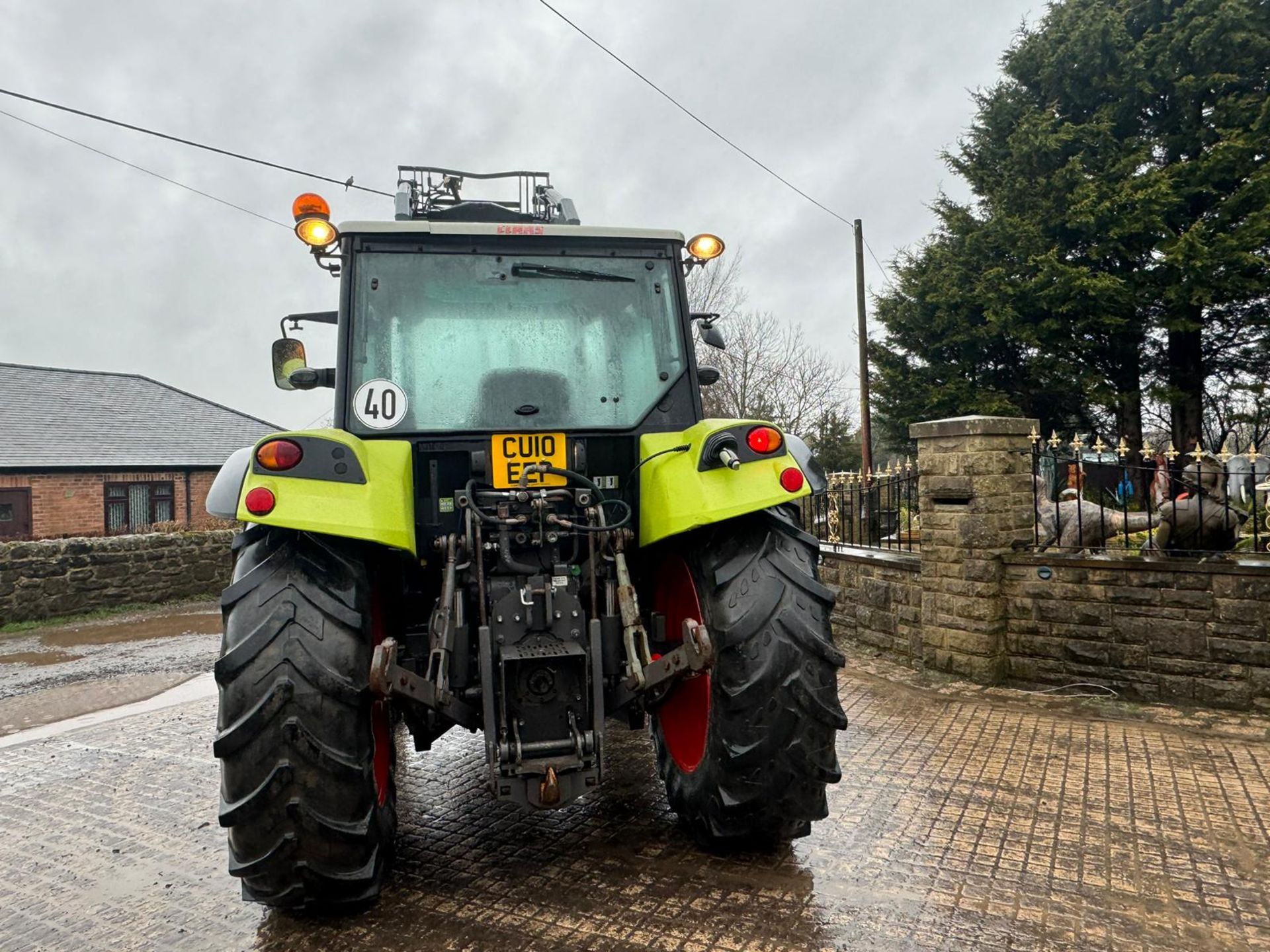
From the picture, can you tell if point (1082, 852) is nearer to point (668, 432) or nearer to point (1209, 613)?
point (668, 432)

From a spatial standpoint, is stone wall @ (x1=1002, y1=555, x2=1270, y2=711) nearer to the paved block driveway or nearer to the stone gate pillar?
the stone gate pillar

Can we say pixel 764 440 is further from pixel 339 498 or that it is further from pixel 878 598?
pixel 878 598

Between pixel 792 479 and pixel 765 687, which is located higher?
pixel 792 479

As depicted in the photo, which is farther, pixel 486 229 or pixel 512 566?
pixel 486 229

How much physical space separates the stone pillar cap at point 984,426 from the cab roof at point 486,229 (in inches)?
136

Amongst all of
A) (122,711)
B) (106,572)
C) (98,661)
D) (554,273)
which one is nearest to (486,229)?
(554,273)

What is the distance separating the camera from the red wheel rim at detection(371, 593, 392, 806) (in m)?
3.22

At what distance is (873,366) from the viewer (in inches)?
752

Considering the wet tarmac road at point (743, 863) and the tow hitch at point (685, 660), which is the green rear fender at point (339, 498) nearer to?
the tow hitch at point (685, 660)

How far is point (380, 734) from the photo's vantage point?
131 inches

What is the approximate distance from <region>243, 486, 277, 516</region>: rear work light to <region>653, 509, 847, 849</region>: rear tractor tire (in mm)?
1571

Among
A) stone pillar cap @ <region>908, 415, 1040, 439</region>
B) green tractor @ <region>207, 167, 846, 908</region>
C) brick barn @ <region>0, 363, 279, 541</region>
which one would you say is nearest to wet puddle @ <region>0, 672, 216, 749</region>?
green tractor @ <region>207, 167, 846, 908</region>

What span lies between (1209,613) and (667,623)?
393 cm

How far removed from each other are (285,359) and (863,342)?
15.5 meters
